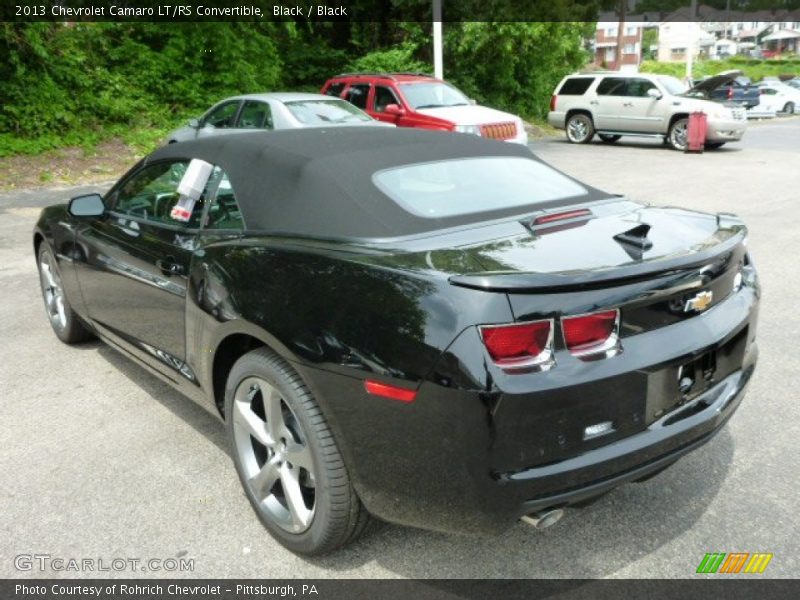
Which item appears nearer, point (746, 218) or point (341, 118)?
point (746, 218)

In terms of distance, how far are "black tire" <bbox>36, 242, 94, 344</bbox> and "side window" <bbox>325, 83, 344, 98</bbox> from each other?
10680 millimetres

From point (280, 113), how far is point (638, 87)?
36.0ft

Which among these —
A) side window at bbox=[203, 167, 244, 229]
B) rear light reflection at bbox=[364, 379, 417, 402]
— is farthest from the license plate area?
side window at bbox=[203, 167, 244, 229]

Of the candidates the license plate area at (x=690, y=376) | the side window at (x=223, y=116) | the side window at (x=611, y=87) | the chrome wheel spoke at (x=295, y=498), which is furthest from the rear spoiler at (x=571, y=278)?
the side window at (x=611, y=87)

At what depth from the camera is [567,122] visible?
20469mm

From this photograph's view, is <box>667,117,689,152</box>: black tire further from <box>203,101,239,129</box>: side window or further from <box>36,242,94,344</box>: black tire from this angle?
<box>36,242,94,344</box>: black tire

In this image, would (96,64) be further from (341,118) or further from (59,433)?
(59,433)

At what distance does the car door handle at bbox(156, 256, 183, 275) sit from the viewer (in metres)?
3.31

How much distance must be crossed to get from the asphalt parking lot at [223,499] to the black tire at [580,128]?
1576 cm

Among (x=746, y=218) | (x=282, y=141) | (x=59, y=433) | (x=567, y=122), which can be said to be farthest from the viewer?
(x=567, y=122)

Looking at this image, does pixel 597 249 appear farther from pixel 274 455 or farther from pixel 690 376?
pixel 274 455

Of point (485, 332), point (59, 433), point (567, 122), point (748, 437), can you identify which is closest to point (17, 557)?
point (59, 433)

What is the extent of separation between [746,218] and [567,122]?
11978 mm

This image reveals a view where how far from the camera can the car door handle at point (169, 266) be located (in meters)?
3.31
